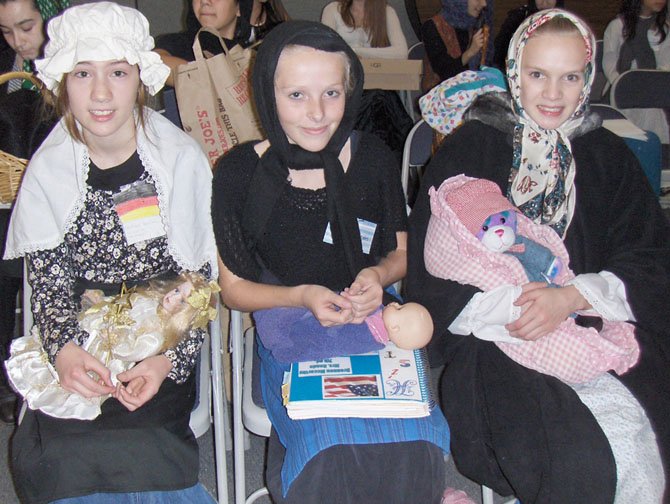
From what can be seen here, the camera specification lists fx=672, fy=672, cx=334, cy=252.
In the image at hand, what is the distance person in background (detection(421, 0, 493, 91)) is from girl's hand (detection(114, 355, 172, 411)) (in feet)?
11.0

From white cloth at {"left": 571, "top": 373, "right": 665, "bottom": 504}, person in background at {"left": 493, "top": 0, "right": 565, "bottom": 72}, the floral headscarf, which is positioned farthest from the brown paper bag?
person in background at {"left": 493, "top": 0, "right": 565, "bottom": 72}

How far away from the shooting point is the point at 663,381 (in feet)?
5.62

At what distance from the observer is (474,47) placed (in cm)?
445

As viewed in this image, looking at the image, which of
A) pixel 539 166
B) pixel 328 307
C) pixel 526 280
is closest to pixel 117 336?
pixel 328 307

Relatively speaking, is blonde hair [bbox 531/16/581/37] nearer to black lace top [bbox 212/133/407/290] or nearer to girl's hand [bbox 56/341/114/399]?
black lace top [bbox 212/133/407/290]

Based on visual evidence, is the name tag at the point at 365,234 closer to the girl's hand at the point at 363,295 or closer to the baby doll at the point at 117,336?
the girl's hand at the point at 363,295

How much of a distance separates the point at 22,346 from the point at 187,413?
473mm

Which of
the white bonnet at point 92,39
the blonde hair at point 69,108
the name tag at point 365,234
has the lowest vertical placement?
the name tag at point 365,234

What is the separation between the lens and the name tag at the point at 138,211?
5.75 feet

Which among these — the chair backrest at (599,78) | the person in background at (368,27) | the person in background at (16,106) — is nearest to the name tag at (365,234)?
the person in background at (16,106)

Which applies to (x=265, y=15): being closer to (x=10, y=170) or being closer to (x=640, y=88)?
(x=10, y=170)

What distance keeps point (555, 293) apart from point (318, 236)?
2.13 ft

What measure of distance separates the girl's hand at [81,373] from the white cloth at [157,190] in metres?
0.28

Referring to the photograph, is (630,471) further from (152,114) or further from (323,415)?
(152,114)
